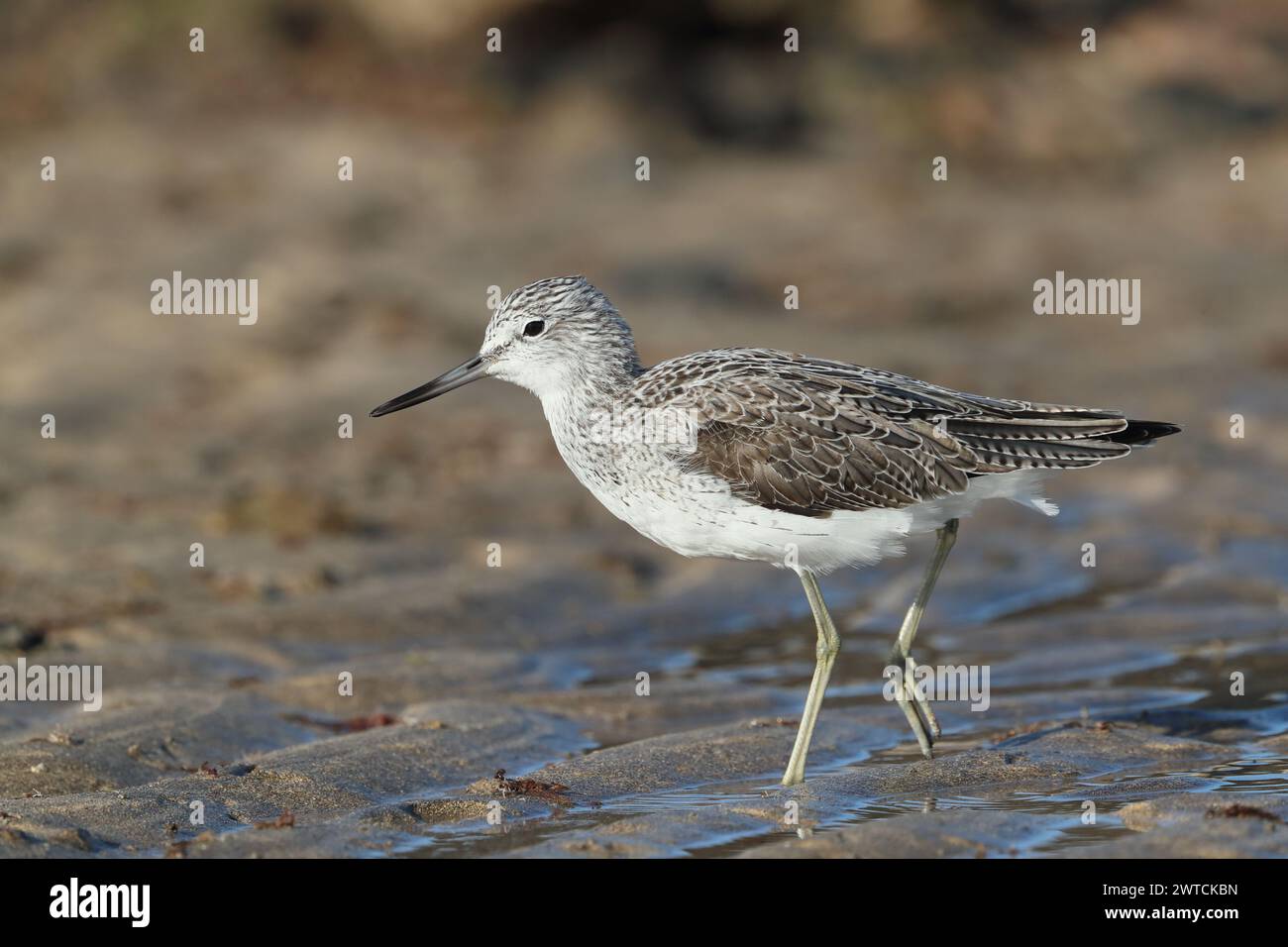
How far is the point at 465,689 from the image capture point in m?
10.8

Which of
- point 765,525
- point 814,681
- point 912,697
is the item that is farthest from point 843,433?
point 912,697

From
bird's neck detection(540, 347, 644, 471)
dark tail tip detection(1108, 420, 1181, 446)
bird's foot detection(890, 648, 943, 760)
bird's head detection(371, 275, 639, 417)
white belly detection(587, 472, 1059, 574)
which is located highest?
bird's head detection(371, 275, 639, 417)

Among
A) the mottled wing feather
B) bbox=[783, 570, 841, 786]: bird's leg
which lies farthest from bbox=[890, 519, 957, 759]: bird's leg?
the mottled wing feather

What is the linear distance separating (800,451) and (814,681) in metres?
1.22

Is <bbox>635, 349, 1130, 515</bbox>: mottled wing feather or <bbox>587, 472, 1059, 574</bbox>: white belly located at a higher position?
<bbox>635, 349, 1130, 515</bbox>: mottled wing feather

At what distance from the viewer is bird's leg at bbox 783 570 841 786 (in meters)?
8.48

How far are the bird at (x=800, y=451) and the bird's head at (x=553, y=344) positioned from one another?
A: 0.01 metres

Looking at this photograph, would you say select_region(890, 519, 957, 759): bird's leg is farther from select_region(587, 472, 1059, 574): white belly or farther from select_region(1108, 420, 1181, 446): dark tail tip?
select_region(1108, 420, 1181, 446): dark tail tip

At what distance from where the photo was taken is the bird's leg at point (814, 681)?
27.8ft

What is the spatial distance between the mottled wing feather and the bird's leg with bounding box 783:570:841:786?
0.49m

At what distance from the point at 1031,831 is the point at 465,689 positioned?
4.36 metres

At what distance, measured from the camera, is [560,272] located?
784 inches

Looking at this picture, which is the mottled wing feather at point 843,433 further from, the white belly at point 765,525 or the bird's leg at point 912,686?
the bird's leg at point 912,686

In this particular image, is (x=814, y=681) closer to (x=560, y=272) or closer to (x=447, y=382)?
(x=447, y=382)
